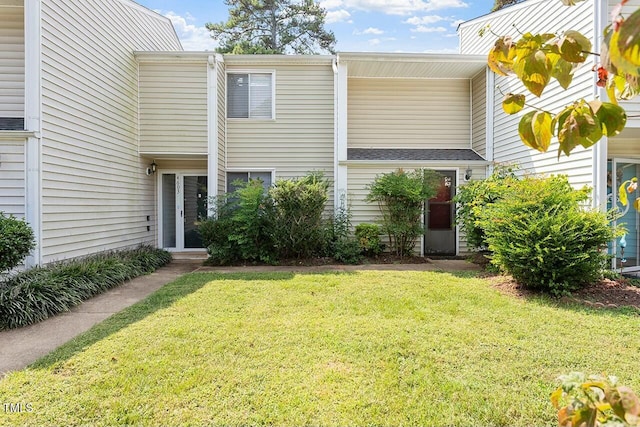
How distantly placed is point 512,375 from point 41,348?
4.50 m

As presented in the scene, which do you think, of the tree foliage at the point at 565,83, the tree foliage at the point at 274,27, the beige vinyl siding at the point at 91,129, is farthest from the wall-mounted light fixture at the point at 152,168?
the tree foliage at the point at 274,27

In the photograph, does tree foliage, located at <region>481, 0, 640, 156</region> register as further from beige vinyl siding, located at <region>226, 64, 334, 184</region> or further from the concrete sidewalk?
beige vinyl siding, located at <region>226, 64, 334, 184</region>

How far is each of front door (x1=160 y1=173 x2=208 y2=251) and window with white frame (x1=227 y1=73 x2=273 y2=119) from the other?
214cm

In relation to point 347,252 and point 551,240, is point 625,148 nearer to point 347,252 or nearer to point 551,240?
point 551,240

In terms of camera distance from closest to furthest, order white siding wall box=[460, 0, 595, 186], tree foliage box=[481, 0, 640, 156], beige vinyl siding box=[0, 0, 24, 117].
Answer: tree foliage box=[481, 0, 640, 156], white siding wall box=[460, 0, 595, 186], beige vinyl siding box=[0, 0, 24, 117]

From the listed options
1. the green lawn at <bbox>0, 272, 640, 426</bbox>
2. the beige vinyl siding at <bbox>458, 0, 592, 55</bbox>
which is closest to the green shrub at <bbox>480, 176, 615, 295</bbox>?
the green lawn at <bbox>0, 272, 640, 426</bbox>

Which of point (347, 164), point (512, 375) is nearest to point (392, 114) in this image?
point (347, 164)

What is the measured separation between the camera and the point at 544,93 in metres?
7.12

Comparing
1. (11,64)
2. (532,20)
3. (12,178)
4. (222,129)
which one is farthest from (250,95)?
(532,20)

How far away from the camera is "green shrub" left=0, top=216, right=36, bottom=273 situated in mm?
4570

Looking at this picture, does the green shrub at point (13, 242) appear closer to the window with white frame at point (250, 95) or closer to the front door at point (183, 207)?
the front door at point (183, 207)

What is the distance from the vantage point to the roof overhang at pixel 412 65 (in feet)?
28.1

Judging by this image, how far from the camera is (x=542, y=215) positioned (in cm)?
536

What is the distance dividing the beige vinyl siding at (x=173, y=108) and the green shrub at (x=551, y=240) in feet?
22.9
